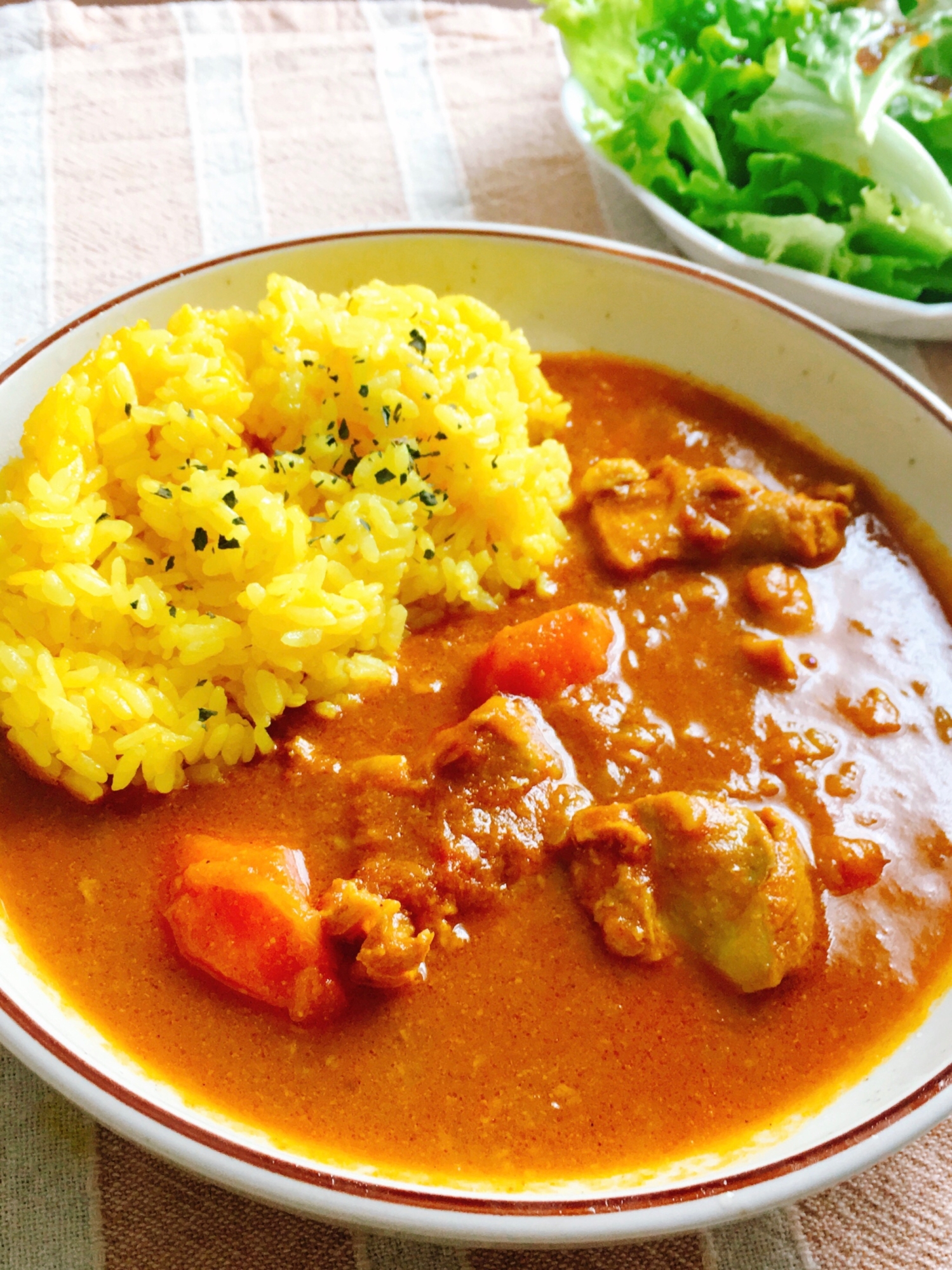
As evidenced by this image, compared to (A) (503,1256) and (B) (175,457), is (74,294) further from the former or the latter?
(A) (503,1256)

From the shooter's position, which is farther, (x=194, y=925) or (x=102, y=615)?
(x=102, y=615)

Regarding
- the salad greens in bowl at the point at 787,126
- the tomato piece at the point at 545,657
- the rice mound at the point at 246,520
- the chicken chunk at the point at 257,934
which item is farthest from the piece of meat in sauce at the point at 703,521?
the chicken chunk at the point at 257,934

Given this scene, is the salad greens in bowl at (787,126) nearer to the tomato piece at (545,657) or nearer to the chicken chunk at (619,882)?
the tomato piece at (545,657)

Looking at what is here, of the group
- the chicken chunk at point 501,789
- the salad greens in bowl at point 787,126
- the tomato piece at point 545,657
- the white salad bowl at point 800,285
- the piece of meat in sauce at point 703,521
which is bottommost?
the chicken chunk at point 501,789

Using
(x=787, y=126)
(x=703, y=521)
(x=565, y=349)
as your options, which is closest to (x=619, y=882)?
(x=703, y=521)

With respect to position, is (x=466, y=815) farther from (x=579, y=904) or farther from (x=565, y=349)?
(x=565, y=349)

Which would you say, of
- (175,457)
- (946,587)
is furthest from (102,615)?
(946,587)

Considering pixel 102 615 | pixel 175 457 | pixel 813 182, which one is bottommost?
pixel 102 615
